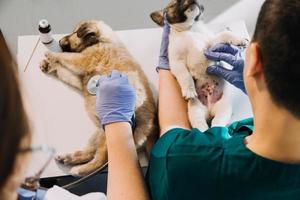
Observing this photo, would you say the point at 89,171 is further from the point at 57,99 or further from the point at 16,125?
the point at 16,125

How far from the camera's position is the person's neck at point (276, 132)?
30.8 inches

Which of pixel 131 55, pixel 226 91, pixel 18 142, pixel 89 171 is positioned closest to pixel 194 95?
pixel 226 91

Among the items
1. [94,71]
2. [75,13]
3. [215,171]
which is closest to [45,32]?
[94,71]

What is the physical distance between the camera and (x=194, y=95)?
117 centimetres

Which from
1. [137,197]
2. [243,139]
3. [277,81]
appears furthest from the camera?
[137,197]

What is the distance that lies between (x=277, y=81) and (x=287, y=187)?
24 centimetres

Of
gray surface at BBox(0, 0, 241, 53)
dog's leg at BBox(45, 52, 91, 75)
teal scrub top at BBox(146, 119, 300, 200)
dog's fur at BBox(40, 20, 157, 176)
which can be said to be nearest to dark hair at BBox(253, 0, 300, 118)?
teal scrub top at BBox(146, 119, 300, 200)

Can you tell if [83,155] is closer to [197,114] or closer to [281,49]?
[197,114]

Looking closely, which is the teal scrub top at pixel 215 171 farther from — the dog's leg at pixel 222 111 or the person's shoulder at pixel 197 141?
the dog's leg at pixel 222 111

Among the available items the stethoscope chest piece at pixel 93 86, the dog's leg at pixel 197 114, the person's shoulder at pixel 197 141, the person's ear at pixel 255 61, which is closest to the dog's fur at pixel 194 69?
the dog's leg at pixel 197 114

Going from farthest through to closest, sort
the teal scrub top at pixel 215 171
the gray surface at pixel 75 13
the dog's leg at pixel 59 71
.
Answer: the gray surface at pixel 75 13 < the dog's leg at pixel 59 71 < the teal scrub top at pixel 215 171

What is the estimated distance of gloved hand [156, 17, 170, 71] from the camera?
1221mm

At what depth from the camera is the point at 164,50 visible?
4.06 ft

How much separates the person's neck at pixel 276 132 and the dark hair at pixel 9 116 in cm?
47
